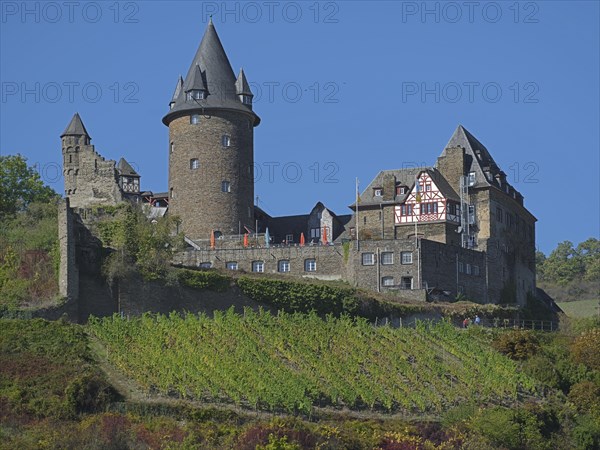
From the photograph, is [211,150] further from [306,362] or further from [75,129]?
[306,362]

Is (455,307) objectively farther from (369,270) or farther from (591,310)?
(591,310)

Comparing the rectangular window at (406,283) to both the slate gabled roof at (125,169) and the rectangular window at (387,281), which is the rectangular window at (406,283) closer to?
the rectangular window at (387,281)

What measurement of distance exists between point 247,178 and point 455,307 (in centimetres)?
1514

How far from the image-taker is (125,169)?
90.3 metres

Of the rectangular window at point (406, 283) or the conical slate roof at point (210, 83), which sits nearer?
the rectangular window at point (406, 283)

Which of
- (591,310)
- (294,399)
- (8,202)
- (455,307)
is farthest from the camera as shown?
(591,310)

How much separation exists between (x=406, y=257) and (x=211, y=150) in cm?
1203

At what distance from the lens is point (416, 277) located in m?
75.7

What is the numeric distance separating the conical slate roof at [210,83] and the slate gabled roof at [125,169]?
7.00 meters

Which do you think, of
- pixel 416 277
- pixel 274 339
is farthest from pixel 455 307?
pixel 274 339

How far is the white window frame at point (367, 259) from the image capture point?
76.4 metres

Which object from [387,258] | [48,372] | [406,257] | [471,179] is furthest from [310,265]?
[48,372]

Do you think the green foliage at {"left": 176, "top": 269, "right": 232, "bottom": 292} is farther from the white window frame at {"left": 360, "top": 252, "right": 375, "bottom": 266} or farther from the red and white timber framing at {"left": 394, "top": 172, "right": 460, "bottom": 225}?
the red and white timber framing at {"left": 394, "top": 172, "right": 460, "bottom": 225}

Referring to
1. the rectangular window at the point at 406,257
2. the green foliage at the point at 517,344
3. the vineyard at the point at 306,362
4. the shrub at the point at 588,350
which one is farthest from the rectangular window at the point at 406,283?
the shrub at the point at 588,350
